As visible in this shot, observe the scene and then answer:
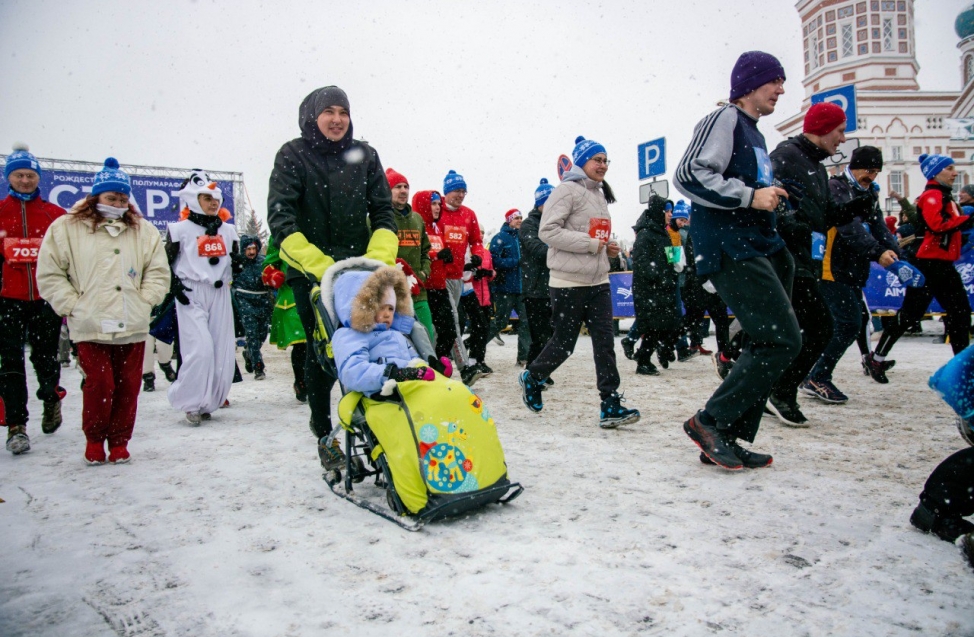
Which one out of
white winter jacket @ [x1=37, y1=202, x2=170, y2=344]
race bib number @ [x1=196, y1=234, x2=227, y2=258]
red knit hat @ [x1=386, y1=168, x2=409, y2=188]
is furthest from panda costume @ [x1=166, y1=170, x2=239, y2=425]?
red knit hat @ [x1=386, y1=168, x2=409, y2=188]

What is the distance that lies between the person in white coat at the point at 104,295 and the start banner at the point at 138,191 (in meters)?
21.4

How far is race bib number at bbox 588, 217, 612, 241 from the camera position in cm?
514

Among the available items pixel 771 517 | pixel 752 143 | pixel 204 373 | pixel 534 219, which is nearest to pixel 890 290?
pixel 534 219

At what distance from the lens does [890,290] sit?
11.4 m

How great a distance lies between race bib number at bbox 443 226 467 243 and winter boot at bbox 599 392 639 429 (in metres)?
3.47

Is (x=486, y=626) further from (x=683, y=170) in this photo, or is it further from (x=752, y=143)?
(x=752, y=143)

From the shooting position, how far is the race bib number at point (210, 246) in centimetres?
588

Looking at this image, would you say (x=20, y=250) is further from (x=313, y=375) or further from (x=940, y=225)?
(x=940, y=225)

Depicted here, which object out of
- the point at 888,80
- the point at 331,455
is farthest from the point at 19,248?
the point at 888,80

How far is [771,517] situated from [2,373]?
5.25m

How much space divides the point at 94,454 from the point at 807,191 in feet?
16.5

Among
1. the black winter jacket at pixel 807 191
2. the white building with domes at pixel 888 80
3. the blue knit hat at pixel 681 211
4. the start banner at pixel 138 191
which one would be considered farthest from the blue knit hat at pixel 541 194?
the white building with domes at pixel 888 80

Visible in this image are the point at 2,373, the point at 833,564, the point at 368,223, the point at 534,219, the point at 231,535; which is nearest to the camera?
→ the point at 833,564

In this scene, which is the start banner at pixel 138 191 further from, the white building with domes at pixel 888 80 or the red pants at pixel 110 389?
the white building with domes at pixel 888 80
